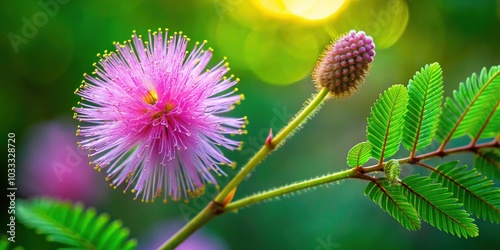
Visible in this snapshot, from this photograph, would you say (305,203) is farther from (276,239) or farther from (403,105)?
(403,105)

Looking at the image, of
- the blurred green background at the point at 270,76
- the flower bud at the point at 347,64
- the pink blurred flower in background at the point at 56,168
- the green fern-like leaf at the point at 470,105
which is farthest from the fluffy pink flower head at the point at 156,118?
the pink blurred flower in background at the point at 56,168

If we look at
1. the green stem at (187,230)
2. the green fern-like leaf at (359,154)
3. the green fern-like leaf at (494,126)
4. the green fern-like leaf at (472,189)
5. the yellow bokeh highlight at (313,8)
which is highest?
the yellow bokeh highlight at (313,8)

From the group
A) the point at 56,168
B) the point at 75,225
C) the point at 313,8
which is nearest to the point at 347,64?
the point at 75,225

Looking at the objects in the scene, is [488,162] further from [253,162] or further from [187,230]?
[187,230]

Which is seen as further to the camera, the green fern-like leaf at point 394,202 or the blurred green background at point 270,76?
the blurred green background at point 270,76

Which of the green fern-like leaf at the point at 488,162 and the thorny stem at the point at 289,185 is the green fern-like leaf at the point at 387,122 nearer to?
the thorny stem at the point at 289,185

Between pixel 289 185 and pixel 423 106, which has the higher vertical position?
pixel 423 106

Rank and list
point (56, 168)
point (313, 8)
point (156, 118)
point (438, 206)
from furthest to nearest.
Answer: point (313, 8)
point (56, 168)
point (156, 118)
point (438, 206)
